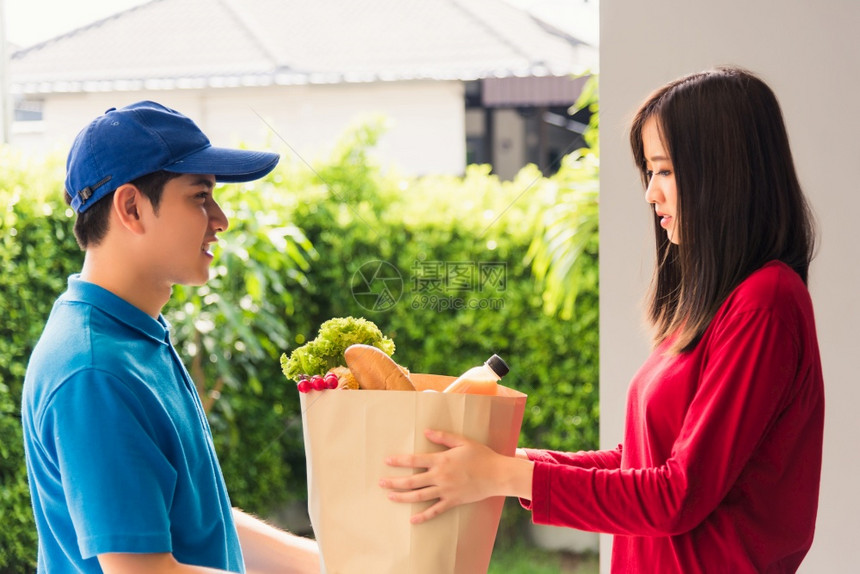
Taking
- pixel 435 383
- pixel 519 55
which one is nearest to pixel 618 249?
pixel 519 55

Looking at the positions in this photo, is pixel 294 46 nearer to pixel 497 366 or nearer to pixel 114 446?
pixel 497 366

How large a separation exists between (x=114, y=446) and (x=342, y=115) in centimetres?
225

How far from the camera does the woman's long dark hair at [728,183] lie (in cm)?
123

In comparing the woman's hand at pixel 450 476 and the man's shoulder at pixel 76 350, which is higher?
the man's shoulder at pixel 76 350

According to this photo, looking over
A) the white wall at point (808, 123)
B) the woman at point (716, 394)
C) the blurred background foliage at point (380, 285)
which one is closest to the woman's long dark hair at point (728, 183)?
the woman at point (716, 394)

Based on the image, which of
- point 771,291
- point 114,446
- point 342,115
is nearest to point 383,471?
point 114,446

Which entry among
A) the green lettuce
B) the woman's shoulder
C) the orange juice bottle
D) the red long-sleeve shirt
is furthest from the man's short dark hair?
the woman's shoulder

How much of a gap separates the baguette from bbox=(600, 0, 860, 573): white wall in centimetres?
133

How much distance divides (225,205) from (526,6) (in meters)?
1.23

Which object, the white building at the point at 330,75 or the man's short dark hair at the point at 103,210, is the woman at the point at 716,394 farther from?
the white building at the point at 330,75

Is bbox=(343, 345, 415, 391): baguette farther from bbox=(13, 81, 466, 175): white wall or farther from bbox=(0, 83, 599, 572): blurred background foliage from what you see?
bbox=(13, 81, 466, 175): white wall

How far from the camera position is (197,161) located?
1227 mm

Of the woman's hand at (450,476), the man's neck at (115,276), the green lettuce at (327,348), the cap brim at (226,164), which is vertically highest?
the cap brim at (226,164)

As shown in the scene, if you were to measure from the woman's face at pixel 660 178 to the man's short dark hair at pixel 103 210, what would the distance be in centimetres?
68
